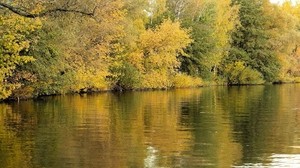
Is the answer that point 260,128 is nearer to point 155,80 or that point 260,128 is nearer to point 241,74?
point 155,80

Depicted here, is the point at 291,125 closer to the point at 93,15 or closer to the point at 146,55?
the point at 93,15

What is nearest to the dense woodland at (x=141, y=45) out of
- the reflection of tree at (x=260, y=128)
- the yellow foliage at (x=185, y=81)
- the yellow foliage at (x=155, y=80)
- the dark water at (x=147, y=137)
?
the yellow foliage at (x=185, y=81)

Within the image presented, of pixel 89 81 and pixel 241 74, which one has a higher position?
pixel 241 74

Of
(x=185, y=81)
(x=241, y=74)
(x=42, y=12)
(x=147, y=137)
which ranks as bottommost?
(x=147, y=137)

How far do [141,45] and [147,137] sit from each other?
134 feet

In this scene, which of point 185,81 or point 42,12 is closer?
point 42,12

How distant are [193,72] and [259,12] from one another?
16.2 m

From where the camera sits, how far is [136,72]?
198 ft

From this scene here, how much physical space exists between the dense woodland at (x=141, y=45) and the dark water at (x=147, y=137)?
4712 millimetres

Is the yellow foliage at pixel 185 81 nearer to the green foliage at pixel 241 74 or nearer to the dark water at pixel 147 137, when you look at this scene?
the green foliage at pixel 241 74

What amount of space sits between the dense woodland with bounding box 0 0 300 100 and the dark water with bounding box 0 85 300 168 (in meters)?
4.71

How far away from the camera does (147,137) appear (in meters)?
23.1

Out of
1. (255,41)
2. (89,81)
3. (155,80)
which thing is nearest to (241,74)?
(255,41)

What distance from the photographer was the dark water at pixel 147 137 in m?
17.8
